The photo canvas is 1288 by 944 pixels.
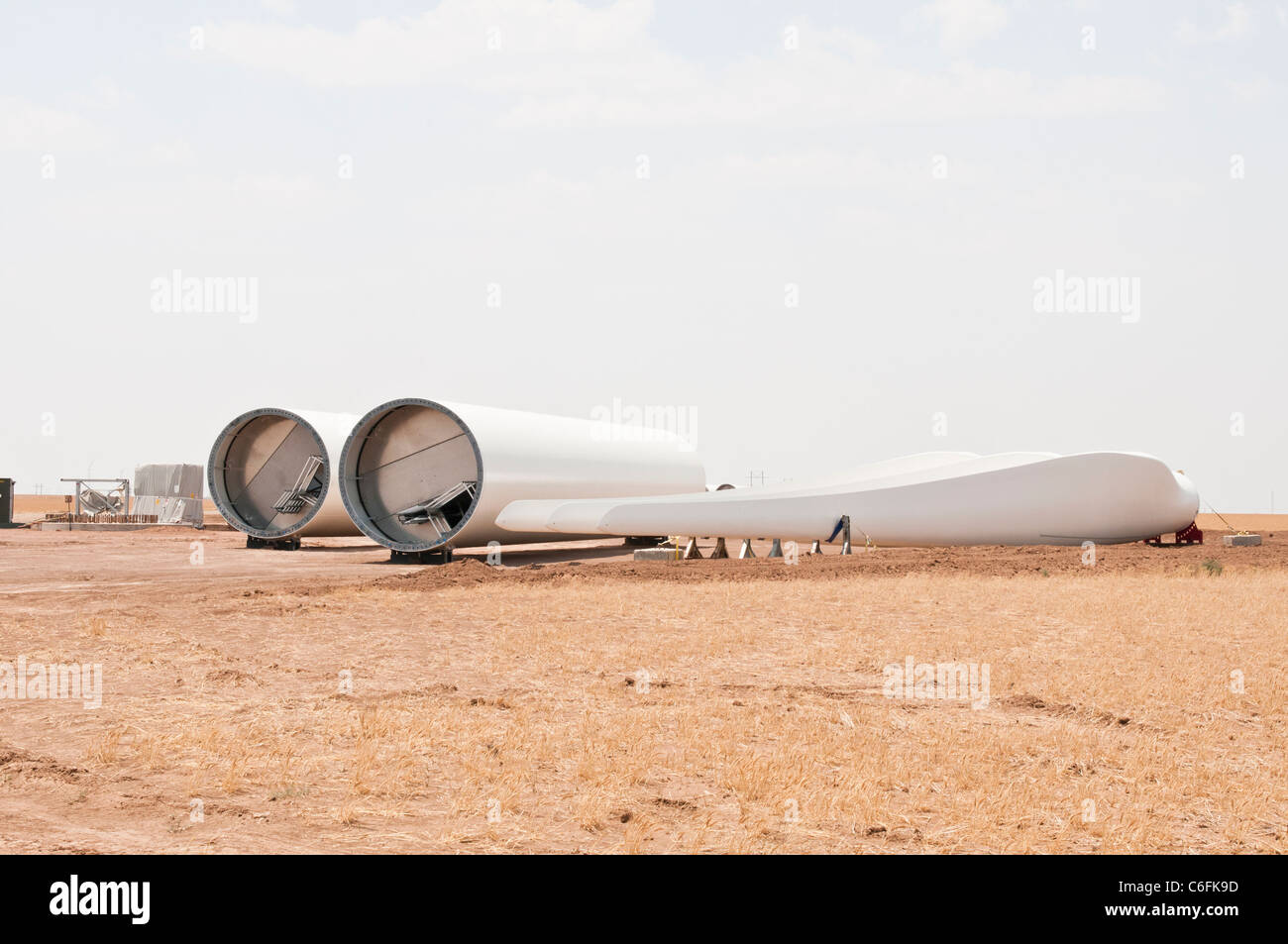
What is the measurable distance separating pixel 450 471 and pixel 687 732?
24.0 metres

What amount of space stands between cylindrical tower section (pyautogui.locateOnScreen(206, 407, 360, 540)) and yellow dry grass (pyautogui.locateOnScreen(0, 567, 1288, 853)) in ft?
61.4

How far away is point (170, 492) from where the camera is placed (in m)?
53.6

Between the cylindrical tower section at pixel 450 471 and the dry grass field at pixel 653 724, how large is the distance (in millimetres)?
11538

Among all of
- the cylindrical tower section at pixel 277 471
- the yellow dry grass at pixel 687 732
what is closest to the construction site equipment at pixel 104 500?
the cylindrical tower section at pixel 277 471

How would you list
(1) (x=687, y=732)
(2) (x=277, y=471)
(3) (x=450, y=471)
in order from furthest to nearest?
(2) (x=277, y=471)
(3) (x=450, y=471)
(1) (x=687, y=732)

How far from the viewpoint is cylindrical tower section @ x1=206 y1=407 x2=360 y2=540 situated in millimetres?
34500

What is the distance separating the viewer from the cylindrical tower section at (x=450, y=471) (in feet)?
→ 98.7

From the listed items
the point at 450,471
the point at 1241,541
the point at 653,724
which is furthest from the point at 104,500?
the point at 653,724

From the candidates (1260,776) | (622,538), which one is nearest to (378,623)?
(1260,776)

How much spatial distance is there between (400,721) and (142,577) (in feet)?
57.1

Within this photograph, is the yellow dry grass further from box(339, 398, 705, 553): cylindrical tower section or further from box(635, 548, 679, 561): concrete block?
box(339, 398, 705, 553): cylindrical tower section

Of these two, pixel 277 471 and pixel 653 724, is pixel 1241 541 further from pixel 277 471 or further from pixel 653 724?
pixel 277 471

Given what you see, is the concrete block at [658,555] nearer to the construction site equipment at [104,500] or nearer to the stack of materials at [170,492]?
the stack of materials at [170,492]

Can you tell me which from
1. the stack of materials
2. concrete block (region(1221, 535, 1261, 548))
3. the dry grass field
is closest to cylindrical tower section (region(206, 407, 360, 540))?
the stack of materials
